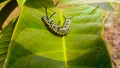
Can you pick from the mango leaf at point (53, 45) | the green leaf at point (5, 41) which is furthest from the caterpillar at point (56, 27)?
the green leaf at point (5, 41)

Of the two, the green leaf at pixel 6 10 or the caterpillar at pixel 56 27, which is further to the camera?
the green leaf at pixel 6 10

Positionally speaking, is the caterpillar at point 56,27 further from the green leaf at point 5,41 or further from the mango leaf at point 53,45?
the green leaf at point 5,41

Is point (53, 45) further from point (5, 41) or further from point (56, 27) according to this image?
point (5, 41)

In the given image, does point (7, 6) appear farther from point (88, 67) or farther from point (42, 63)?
point (88, 67)

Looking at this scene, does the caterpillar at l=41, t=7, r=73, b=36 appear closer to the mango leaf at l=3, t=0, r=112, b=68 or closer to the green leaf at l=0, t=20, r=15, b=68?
the mango leaf at l=3, t=0, r=112, b=68

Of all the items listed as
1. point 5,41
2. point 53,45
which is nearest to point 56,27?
point 53,45

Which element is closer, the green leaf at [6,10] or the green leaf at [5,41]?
the green leaf at [5,41]

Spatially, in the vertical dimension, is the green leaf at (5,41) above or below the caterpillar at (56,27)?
below

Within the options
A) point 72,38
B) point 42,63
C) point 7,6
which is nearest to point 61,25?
point 72,38

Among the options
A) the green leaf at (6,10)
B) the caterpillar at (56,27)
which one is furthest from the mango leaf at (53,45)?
the green leaf at (6,10)

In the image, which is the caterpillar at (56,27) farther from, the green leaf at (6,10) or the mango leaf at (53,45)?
the green leaf at (6,10)
